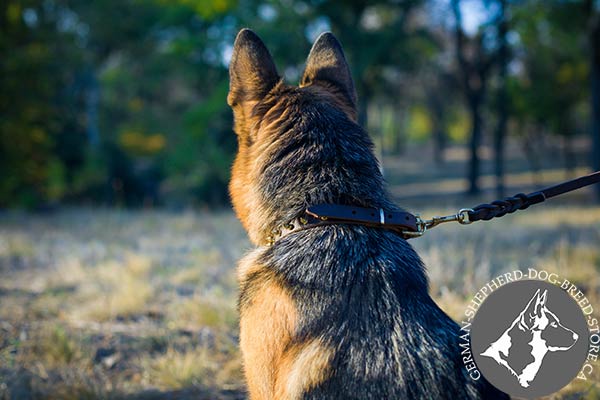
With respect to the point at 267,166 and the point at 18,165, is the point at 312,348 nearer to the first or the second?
the point at 267,166

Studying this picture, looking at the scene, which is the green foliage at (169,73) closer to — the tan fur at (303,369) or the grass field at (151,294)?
the grass field at (151,294)

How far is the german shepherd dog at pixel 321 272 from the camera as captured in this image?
193 cm

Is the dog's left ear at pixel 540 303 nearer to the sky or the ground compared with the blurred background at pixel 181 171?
nearer to the ground

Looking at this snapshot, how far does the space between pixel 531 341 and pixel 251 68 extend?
77.3 inches

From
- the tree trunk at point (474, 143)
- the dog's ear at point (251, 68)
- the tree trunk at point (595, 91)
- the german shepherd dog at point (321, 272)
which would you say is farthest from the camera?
the tree trunk at point (474, 143)

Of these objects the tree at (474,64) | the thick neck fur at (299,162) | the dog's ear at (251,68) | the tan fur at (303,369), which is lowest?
the tan fur at (303,369)

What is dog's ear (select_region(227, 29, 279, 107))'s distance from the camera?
276cm

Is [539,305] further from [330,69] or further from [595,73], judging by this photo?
[595,73]

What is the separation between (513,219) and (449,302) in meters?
8.07

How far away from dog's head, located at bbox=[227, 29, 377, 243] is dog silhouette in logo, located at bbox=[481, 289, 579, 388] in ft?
3.49

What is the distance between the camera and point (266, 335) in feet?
7.04

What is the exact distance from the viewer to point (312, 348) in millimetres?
2000

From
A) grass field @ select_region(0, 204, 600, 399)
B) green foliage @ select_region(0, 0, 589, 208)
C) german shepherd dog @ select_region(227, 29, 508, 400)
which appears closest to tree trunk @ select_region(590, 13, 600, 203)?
green foliage @ select_region(0, 0, 589, 208)

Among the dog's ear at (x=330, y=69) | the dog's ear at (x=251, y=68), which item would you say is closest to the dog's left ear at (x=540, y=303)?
the dog's ear at (x=330, y=69)
